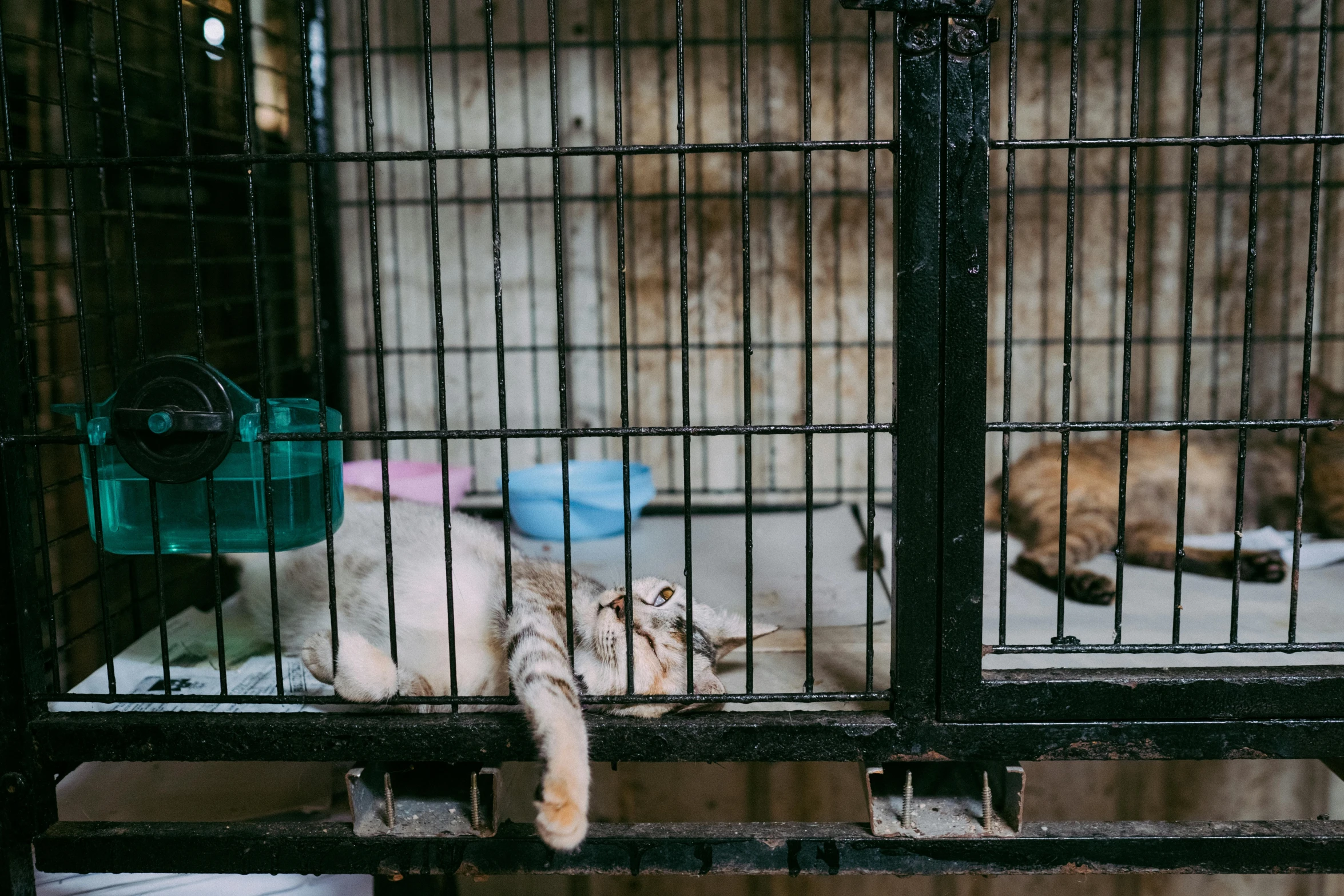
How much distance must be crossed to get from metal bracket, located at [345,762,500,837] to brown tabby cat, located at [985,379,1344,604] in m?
1.52

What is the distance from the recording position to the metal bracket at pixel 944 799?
158 centimetres

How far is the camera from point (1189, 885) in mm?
2789

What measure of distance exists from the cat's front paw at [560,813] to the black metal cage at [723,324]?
0.62 ft

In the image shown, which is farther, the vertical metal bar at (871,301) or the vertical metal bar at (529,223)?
the vertical metal bar at (529,223)

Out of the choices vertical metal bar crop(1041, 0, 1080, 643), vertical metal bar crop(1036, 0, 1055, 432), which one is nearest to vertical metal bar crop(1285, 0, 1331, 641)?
vertical metal bar crop(1041, 0, 1080, 643)

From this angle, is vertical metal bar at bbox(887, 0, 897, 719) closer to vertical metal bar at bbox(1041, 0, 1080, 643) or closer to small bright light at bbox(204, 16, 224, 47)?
vertical metal bar at bbox(1041, 0, 1080, 643)

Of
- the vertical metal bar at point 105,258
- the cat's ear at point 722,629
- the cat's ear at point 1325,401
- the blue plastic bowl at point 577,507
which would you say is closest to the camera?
the vertical metal bar at point 105,258

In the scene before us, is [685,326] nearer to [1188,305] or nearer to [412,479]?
[1188,305]

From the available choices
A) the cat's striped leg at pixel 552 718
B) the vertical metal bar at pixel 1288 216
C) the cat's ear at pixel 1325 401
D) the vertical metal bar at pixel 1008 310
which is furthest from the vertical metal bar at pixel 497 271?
the vertical metal bar at pixel 1288 216

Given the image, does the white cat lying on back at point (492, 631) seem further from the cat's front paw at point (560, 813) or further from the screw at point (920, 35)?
the screw at point (920, 35)

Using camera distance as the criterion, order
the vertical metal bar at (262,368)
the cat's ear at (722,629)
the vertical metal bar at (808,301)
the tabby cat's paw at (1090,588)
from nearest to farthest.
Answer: the vertical metal bar at (808,301)
the vertical metal bar at (262,368)
the cat's ear at (722,629)
the tabby cat's paw at (1090,588)

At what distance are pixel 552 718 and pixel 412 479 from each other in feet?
5.89

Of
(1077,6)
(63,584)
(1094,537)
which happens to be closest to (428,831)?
(63,584)

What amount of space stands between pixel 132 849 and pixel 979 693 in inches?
51.1
